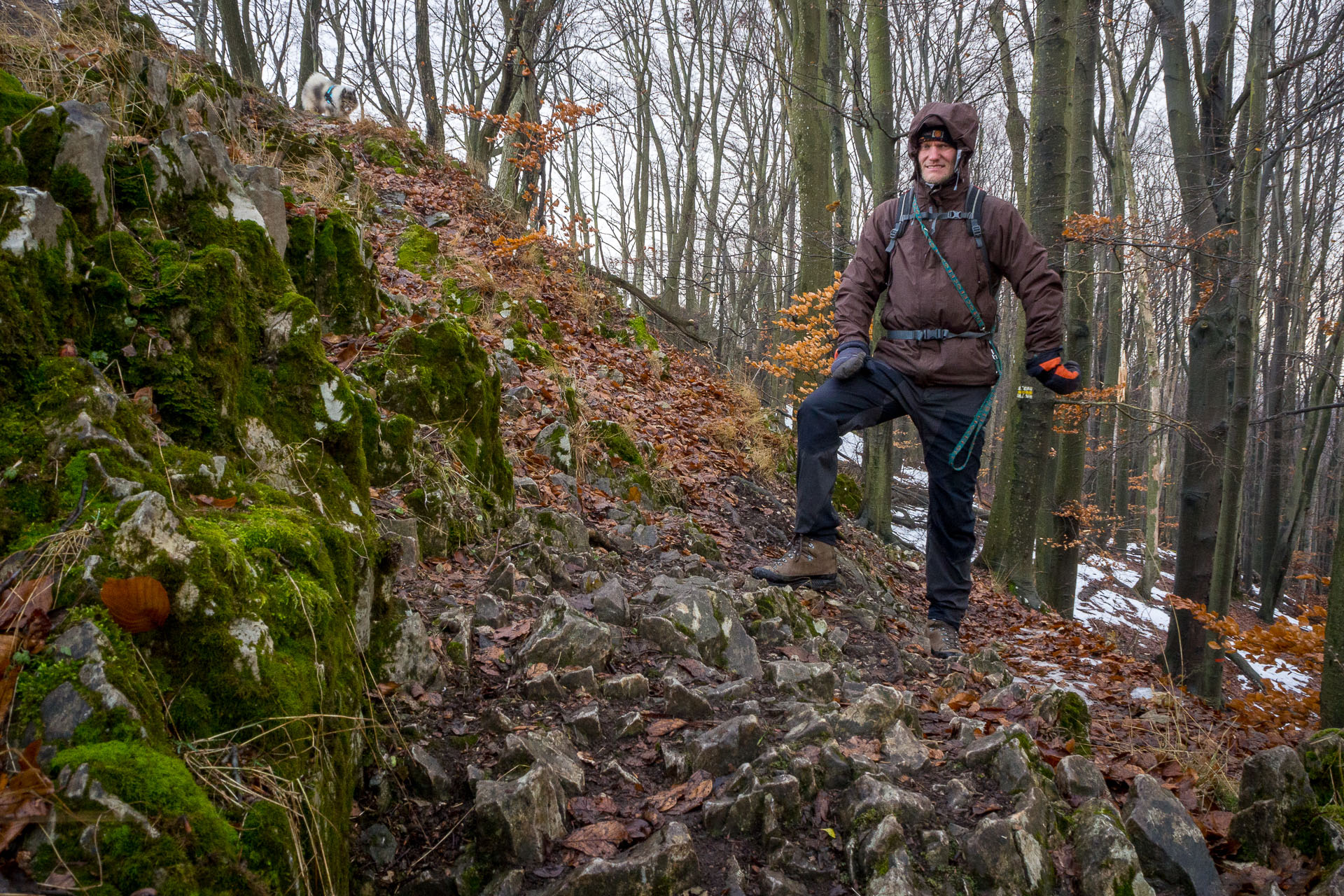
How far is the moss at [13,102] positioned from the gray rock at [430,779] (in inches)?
95.5

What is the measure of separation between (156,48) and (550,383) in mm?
3793

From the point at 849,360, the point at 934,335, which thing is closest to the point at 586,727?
the point at 849,360

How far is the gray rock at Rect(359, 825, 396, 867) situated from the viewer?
1.89 metres

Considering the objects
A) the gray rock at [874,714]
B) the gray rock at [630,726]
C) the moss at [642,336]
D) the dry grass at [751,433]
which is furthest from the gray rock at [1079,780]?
the moss at [642,336]

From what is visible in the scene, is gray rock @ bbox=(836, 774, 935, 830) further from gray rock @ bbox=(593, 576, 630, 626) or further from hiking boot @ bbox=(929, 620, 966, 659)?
hiking boot @ bbox=(929, 620, 966, 659)

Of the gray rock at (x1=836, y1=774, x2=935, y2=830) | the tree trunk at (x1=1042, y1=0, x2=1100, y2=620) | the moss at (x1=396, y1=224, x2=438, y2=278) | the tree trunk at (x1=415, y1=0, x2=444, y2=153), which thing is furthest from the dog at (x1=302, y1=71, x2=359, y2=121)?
the gray rock at (x1=836, y1=774, x2=935, y2=830)

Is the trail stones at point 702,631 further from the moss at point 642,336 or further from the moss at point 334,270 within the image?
the moss at point 642,336

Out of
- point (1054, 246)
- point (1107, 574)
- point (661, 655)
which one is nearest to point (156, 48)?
point (661, 655)

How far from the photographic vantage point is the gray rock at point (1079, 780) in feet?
7.71

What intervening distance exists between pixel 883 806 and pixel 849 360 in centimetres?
244

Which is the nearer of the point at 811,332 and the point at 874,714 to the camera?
the point at 874,714

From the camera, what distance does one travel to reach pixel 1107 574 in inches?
725

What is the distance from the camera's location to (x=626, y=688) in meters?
2.72

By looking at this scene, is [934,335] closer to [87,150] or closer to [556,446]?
[556,446]
